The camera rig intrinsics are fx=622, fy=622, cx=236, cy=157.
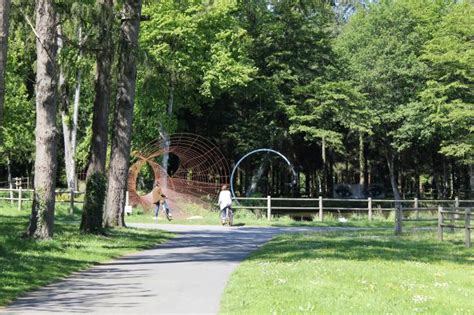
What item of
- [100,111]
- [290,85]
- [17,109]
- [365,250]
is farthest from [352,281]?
[17,109]

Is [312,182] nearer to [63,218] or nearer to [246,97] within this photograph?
[246,97]

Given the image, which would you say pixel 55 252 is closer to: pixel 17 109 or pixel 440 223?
pixel 440 223

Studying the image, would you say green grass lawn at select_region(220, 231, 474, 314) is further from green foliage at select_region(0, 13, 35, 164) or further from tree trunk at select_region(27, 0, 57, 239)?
green foliage at select_region(0, 13, 35, 164)

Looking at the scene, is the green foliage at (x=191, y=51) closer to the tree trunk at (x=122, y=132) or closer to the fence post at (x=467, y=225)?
the tree trunk at (x=122, y=132)

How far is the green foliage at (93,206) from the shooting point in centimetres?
1852

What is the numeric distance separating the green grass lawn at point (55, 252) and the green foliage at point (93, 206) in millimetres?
390

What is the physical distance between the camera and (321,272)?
440 inches

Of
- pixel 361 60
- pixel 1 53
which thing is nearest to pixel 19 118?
pixel 361 60

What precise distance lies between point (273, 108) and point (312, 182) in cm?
2366

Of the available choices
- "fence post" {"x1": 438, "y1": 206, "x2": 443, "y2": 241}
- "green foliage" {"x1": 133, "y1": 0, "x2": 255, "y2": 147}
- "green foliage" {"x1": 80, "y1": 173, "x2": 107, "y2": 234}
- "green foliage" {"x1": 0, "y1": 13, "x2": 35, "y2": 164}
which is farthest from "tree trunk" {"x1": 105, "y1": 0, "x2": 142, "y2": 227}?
"green foliage" {"x1": 0, "y1": 13, "x2": 35, "y2": 164}

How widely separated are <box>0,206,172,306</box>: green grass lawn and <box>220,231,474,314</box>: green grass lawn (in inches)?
130

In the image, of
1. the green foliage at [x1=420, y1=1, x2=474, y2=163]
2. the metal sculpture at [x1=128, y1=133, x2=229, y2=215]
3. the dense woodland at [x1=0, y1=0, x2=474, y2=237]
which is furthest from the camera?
the green foliage at [x1=420, y1=1, x2=474, y2=163]

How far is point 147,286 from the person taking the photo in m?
10.2

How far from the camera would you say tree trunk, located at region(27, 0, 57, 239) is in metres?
15.9
